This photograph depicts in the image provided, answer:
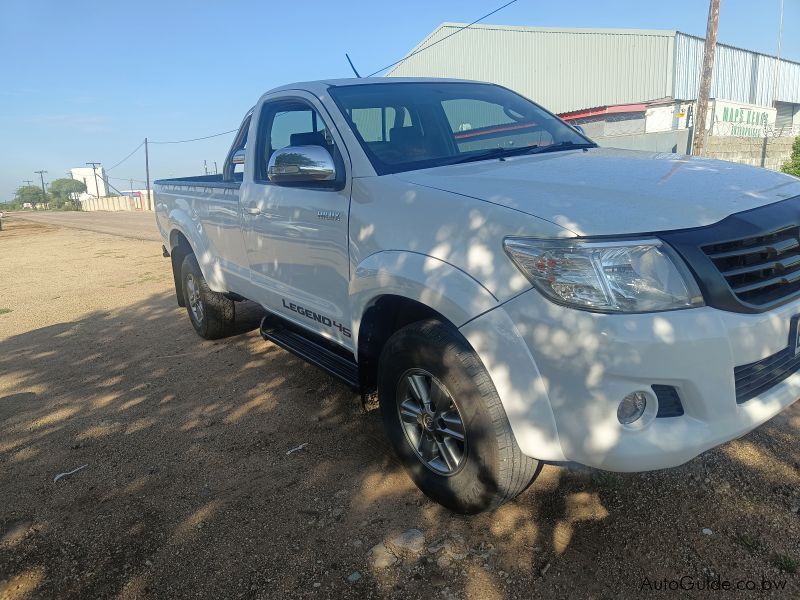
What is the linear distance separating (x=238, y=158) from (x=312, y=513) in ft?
10.0

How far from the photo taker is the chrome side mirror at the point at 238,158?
4805 mm

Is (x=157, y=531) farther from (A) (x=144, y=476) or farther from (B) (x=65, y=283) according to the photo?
(B) (x=65, y=283)

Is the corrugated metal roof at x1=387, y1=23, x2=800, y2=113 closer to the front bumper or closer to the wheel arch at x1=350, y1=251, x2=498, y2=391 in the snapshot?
the wheel arch at x1=350, y1=251, x2=498, y2=391

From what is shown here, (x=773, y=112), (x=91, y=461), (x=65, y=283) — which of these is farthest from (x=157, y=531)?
(x=773, y=112)

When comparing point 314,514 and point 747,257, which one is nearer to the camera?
point 747,257

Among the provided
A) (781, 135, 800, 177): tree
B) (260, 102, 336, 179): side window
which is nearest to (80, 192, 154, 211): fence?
(781, 135, 800, 177): tree

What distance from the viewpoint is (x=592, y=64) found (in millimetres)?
30656

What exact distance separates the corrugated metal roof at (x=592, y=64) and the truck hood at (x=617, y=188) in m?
28.6

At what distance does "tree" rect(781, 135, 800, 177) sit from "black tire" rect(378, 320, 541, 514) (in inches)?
774

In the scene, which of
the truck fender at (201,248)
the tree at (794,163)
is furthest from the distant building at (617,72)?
the truck fender at (201,248)

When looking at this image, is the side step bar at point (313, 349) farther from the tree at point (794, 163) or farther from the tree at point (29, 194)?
the tree at point (29, 194)

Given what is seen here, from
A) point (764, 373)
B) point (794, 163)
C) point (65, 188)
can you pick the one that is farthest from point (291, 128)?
point (65, 188)

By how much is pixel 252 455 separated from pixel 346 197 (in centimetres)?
155

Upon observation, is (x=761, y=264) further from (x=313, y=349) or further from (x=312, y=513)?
(x=313, y=349)
